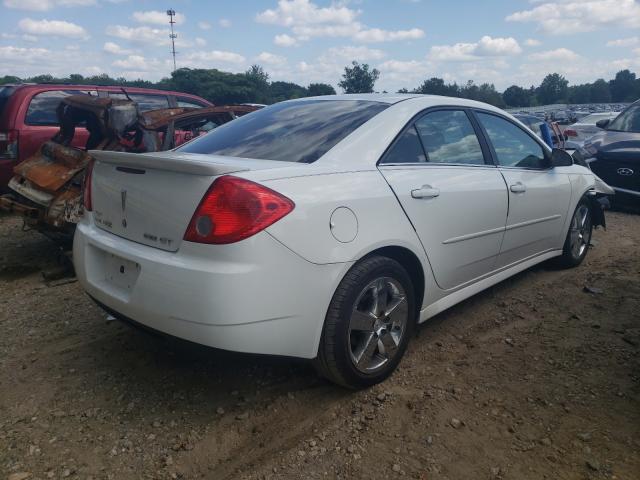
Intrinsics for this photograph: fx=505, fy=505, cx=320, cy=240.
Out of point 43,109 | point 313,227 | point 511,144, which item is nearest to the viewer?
point 313,227

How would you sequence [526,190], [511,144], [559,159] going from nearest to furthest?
[526,190]
[511,144]
[559,159]

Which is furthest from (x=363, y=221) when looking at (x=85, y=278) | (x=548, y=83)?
(x=548, y=83)

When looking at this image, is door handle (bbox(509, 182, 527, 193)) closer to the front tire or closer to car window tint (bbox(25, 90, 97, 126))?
the front tire

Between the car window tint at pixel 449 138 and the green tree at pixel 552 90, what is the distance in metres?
79.0

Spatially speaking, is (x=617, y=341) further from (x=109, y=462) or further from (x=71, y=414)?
(x=71, y=414)

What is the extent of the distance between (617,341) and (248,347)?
251 centimetres

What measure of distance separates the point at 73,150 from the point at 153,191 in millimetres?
2962

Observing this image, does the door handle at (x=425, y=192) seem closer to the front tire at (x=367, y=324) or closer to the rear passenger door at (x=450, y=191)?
the rear passenger door at (x=450, y=191)

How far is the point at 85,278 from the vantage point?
2.70 metres

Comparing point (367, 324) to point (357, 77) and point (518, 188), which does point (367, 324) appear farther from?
point (357, 77)

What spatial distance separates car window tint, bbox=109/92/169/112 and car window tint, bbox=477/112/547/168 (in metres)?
5.17

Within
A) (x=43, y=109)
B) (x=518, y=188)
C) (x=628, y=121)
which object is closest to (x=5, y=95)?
(x=43, y=109)

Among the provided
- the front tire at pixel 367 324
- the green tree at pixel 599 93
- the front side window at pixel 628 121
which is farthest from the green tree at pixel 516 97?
the front tire at pixel 367 324

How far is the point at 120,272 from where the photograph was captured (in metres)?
2.46
